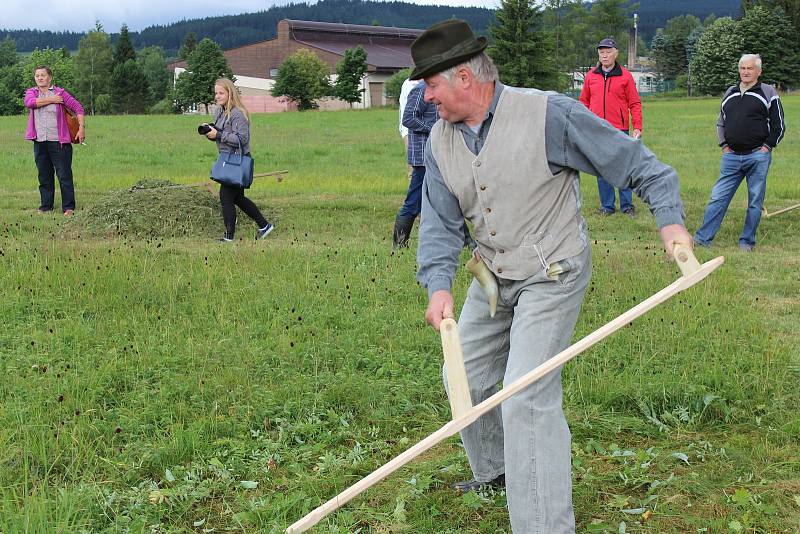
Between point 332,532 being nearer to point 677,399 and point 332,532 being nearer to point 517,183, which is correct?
point 517,183

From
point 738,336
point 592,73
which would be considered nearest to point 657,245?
point 592,73

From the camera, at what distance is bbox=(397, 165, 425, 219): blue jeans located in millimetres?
9570

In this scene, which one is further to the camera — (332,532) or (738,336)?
(738,336)

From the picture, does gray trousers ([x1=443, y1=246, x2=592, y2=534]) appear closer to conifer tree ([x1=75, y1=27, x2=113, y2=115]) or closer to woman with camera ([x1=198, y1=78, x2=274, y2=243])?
woman with camera ([x1=198, y1=78, x2=274, y2=243])

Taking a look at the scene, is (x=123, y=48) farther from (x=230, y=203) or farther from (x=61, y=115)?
(x=230, y=203)

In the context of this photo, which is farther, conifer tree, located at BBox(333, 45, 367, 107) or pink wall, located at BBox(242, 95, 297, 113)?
pink wall, located at BBox(242, 95, 297, 113)

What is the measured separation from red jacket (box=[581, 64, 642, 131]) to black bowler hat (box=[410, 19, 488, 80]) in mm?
8670

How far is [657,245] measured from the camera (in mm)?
9992

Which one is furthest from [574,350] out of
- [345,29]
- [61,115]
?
[345,29]

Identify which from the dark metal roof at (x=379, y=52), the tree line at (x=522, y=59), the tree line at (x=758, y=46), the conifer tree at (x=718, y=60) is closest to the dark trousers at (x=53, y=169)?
the tree line at (x=522, y=59)

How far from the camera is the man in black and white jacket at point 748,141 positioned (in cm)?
993

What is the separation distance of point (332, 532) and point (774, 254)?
7.28 m

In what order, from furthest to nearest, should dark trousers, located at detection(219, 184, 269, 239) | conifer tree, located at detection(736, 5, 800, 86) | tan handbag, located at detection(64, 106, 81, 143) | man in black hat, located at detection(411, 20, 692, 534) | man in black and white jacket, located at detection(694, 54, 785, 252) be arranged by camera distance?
1. conifer tree, located at detection(736, 5, 800, 86)
2. tan handbag, located at detection(64, 106, 81, 143)
3. dark trousers, located at detection(219, 184, 269, 239)
4. man in black and white jacket, located at detection(694, 54, 785, 252)
5. man in black hat, located at detection(411, 20, 692, 534)

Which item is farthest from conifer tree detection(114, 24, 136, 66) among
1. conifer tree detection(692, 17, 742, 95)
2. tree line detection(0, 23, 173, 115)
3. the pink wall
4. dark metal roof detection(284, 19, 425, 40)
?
conifer tree detection(692, 17, 742, 95)
